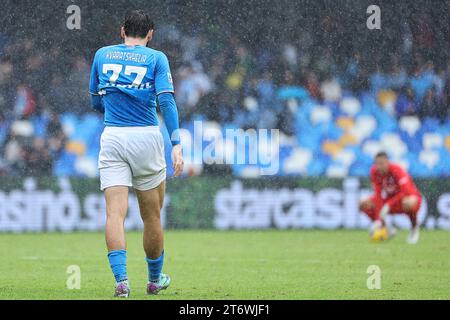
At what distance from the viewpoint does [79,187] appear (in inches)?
599

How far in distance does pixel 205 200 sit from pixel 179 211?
0.39m

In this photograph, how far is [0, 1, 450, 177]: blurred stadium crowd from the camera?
47.4 feet

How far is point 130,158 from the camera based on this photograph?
6.95 m

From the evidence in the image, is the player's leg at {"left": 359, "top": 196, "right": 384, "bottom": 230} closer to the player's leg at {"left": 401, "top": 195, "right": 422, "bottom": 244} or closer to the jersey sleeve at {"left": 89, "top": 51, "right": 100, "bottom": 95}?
the player's leg at {"left": 401, "top": 195, "right": 422, "bottom": 244}

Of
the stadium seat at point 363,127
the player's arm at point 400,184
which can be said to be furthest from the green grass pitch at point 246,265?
the stadium seat at point 363,127

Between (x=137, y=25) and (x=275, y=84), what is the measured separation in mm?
9601

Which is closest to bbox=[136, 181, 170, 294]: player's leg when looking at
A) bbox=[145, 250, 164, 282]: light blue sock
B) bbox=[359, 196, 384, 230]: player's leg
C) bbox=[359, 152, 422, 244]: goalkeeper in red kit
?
bbox=[145, 250, 164, 282]: light blue sock

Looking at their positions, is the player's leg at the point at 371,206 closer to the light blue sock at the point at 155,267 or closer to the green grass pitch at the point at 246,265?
the green grass pitch at the point at 246,265

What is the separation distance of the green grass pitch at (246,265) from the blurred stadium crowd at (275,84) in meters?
1.68

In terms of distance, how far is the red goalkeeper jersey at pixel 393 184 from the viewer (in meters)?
14.2

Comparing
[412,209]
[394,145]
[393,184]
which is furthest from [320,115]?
[412,209]

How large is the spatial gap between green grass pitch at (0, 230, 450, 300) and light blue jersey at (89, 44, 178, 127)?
114 cm
